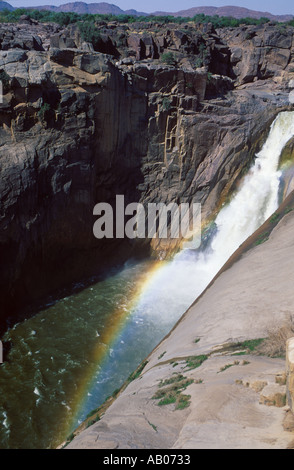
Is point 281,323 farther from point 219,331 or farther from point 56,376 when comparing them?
point 56,376

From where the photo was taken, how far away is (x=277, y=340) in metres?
9.44

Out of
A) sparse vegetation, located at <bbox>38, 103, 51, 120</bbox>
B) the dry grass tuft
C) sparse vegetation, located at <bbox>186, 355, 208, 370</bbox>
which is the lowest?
sparse vegetation, located at <bbox>186, 355, 208, 370</bbox>

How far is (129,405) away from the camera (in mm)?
9062

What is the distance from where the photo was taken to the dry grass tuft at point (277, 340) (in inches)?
354

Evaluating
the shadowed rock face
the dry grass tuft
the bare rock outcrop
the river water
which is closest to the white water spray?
the river water

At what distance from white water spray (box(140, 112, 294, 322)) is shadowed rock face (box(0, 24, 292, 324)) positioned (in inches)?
29.0

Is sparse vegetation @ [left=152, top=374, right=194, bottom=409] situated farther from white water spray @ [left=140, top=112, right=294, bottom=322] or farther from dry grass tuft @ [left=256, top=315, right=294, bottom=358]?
white water spray @ [left=140, top=112, right=294, bottom=322]

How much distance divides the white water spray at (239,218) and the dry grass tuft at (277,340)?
10.4m

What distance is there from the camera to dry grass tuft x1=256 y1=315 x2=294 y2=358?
29.5 feet

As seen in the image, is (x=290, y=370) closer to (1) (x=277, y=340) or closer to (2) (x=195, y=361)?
(1) (x=277, y=340)

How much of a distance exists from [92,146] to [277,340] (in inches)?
554

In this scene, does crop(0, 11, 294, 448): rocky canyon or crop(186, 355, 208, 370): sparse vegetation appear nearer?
crop(186, 355, 208, 370): sparse vegetation

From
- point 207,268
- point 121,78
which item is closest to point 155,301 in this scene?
point 207,268

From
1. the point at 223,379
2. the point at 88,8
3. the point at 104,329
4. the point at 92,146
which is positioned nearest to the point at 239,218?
the point at 92,146
